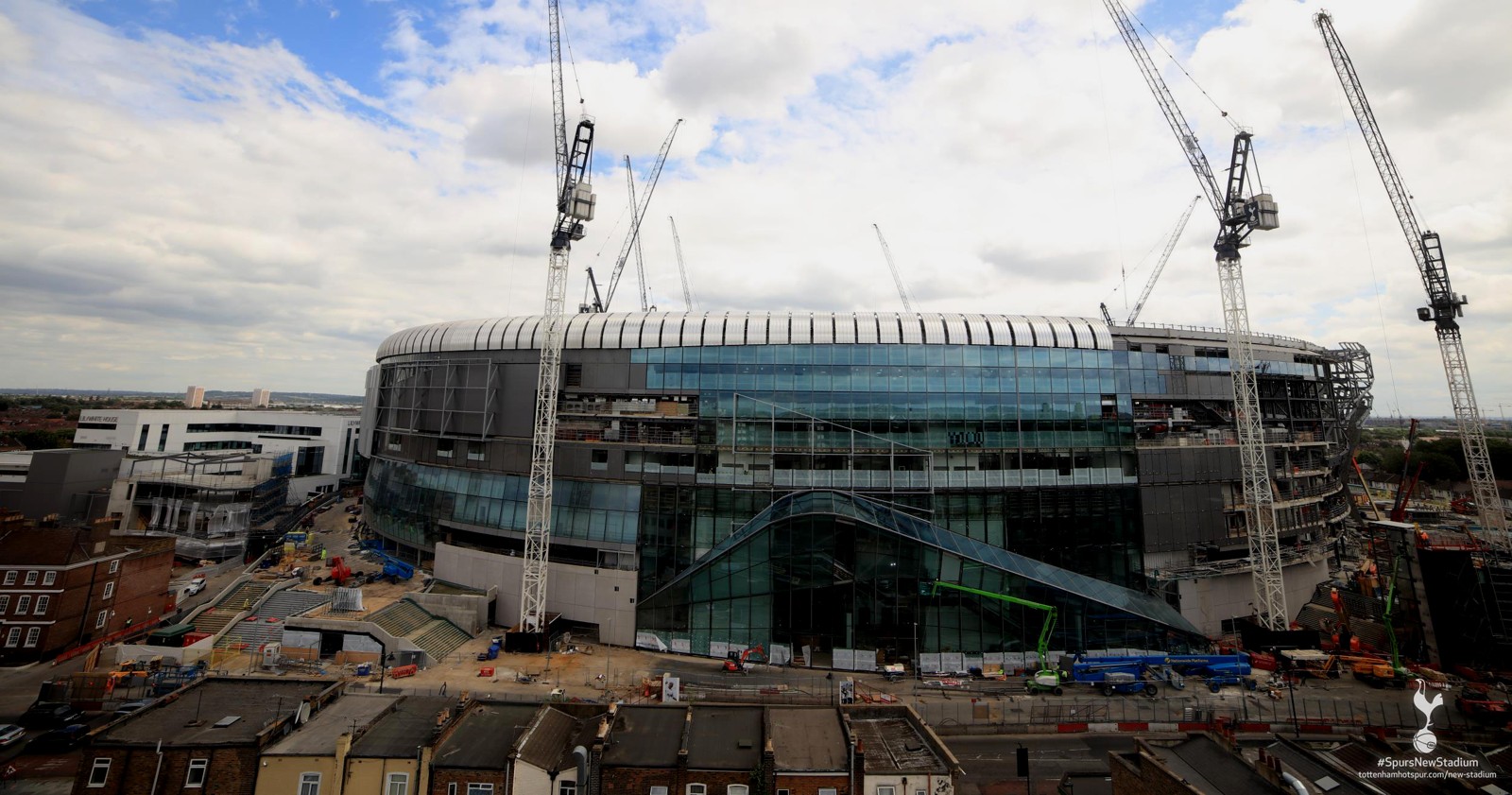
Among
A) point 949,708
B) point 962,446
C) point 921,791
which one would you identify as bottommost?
point 949,708

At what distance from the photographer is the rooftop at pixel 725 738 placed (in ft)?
71.8

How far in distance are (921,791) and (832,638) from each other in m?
22.4

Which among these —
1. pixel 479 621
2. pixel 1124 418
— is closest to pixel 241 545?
pixel 479 621

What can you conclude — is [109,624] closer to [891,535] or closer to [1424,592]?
[891,535]

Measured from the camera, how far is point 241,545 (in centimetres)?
6600

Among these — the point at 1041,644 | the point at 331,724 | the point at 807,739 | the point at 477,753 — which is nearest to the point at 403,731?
the point at 331,724

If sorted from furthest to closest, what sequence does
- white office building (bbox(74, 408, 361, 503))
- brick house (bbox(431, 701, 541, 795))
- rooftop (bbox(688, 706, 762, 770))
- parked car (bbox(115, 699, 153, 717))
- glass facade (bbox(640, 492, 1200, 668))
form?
white office building (bbox(74, 408, 361, 503)), glass facade (bbox(640, 492, 1200, 668)), parked car (bbox(115, 699, 153, 717)), rooftop (bbox(688, 706, 762, 770)), brick house (bbox(431, 701, 541, 795))

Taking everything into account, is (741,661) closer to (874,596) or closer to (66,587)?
(874,596)

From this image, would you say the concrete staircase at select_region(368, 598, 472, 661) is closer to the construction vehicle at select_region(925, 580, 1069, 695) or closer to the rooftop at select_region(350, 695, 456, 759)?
the rooftop at select_region(350, 695, 456, 759)

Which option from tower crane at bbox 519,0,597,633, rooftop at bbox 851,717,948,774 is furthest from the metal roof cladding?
rooftop at bbox 851,717,948,774

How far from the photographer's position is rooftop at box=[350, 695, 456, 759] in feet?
74.0

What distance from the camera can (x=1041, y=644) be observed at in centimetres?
4094

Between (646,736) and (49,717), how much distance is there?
1355 inches

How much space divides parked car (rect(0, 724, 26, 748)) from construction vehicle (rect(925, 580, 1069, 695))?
51.2 meters
